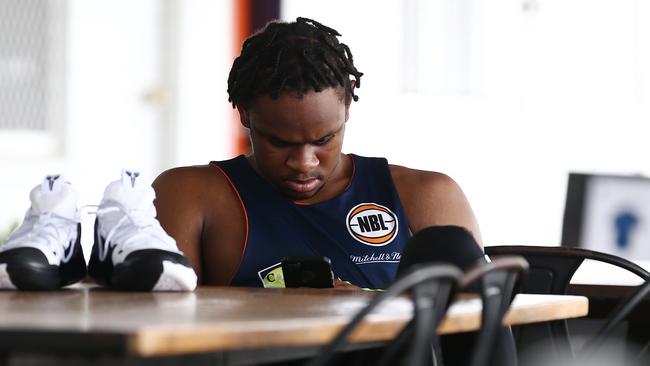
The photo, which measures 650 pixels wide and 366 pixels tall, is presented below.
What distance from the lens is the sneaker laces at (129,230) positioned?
1385 mm

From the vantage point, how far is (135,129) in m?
5.97

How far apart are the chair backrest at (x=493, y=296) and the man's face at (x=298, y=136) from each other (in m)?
0.66

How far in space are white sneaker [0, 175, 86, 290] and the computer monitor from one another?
2384mm

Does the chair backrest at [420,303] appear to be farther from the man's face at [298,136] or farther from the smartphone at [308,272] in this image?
the man's face at [298,136]

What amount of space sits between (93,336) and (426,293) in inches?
12.1

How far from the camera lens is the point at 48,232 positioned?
4.60 ft

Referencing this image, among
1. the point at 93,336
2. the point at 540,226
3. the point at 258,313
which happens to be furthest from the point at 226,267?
the point at 540,226

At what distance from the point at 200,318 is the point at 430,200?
1.02 metres

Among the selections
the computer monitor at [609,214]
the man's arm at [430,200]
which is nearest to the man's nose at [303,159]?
the man's arm at [430,200]

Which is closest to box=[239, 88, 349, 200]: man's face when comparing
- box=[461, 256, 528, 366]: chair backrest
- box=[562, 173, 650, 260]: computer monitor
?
box=[461, 256, 528, 366]: chair backrest

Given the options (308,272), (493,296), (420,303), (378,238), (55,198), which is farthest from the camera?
(378,238)

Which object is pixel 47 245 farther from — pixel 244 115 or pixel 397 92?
pixel 397 92

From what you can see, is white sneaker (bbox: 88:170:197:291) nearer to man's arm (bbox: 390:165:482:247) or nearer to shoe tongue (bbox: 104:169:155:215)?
shoe tongue (bbox: 104:169:155:215)

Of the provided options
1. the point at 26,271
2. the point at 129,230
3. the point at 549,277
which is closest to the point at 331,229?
the point at 549,277
